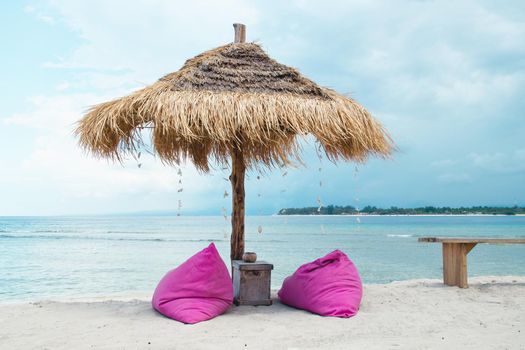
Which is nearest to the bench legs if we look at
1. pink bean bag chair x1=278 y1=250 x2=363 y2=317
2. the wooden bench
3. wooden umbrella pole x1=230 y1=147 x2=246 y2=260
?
the wooden bench

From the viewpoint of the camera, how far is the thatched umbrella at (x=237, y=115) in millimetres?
4207

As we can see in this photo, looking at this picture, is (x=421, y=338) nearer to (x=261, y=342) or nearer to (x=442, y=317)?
(x=442, y=317)

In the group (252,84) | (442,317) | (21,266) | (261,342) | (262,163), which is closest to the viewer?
(261,342)

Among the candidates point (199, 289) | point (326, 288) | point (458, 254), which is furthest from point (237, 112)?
point (458, 254)

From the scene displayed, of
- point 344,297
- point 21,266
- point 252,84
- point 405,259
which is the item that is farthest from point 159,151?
point 405,259

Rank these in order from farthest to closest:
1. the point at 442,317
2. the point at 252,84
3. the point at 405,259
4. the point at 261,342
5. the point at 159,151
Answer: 1. the point at 405,259
2. the point at 159,151
3. the point at 252,84
4. the point at 442,317
5. the point at 261,342

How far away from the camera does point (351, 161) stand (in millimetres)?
5129

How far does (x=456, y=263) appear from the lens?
19.4ft

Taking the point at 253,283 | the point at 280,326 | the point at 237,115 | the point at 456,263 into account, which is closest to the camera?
the point at 280,326

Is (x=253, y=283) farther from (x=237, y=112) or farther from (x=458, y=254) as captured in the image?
(x=458, y=254)

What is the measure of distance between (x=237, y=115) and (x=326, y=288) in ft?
5.54

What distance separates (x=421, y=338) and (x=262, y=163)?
8.61 feet

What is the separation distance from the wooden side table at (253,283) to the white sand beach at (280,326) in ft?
0.39

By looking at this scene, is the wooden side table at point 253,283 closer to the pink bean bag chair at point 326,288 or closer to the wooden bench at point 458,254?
the pink bean bag chair at point 326,288
